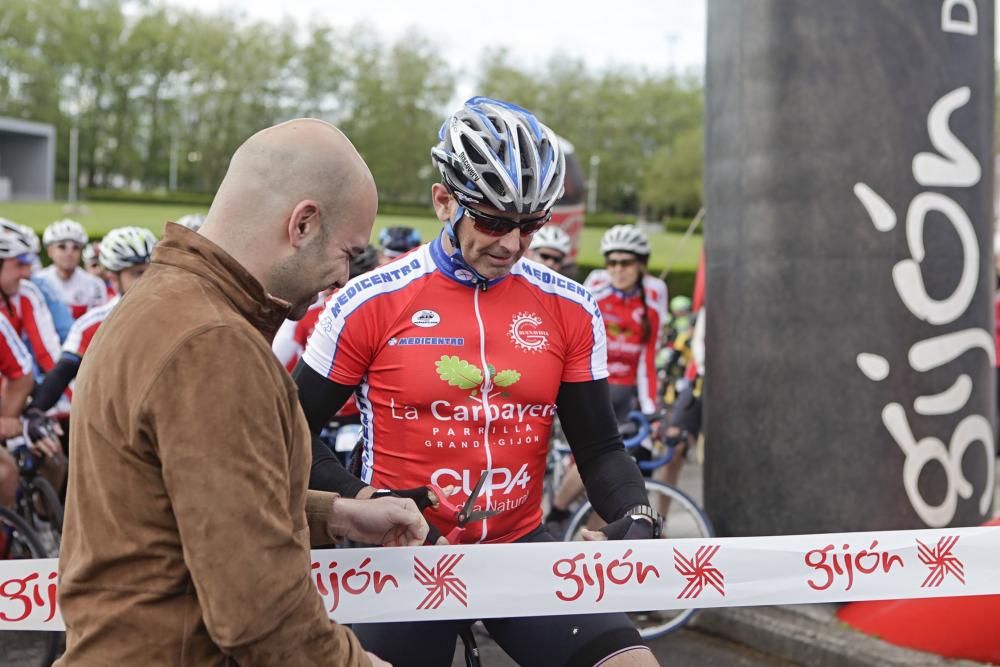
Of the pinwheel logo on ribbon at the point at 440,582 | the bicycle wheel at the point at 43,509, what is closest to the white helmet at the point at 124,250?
the bicycle wheel at the point at 43,509

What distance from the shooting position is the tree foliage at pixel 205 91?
76438 mm

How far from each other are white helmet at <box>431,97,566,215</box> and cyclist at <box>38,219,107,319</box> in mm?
9870

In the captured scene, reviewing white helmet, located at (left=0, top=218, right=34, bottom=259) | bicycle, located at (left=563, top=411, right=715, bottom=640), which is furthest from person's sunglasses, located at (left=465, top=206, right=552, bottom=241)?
white helmet, located at (left=0, top=218, right=34, bottom=259)

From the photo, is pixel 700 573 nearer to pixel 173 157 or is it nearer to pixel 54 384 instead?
pixel 54 384

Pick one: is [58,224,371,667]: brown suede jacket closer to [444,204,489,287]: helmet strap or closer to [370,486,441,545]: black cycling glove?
[370,486,441,545]: black cycling glove

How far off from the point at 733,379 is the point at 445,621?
337 cm

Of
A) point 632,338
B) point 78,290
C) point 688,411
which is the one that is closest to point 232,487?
point 688,411

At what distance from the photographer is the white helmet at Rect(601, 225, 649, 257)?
8711 millimetres

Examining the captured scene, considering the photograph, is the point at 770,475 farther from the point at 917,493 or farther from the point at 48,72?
the point at 48,72

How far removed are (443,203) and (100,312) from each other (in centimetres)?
446

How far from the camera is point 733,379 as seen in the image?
236 inches

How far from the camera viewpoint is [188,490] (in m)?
1.59

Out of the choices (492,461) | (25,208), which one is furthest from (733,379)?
(25,208)

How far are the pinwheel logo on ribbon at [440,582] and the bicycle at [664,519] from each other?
2.31 meters
